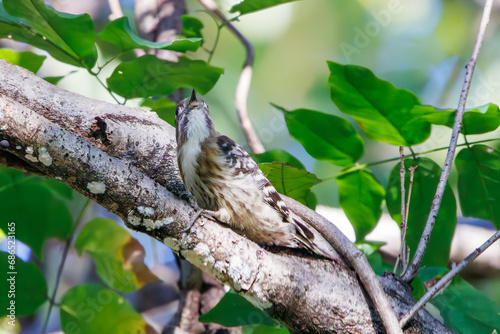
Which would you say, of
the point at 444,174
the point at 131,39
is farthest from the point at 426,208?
the point at 131,39

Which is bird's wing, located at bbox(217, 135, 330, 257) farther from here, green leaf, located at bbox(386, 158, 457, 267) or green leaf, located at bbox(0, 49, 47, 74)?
green leaf, located at bbox(0, 49, 47, 74)

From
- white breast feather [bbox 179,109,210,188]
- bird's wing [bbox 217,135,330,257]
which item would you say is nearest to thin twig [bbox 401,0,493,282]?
bird's wing [bbox 217,135,330,257]

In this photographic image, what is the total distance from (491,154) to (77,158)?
3.47ft

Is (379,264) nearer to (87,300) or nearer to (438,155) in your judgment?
(87,300)

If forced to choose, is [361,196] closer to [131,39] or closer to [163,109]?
[163,109]

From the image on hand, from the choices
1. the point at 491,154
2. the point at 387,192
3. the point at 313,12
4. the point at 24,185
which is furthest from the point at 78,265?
the point at 313,12

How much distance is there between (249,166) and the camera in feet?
3.89

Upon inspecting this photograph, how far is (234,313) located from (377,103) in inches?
27.4

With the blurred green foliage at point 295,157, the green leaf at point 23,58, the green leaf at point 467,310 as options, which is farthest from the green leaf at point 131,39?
the green leaf at point 467,310

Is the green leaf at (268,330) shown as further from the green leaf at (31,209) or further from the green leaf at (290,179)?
the green leaf at (31,209)

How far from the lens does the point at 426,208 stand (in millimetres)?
1305

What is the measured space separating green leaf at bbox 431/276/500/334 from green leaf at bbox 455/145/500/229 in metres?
0.22

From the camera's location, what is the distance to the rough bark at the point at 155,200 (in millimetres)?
822

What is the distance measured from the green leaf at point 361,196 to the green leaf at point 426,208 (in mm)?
41
